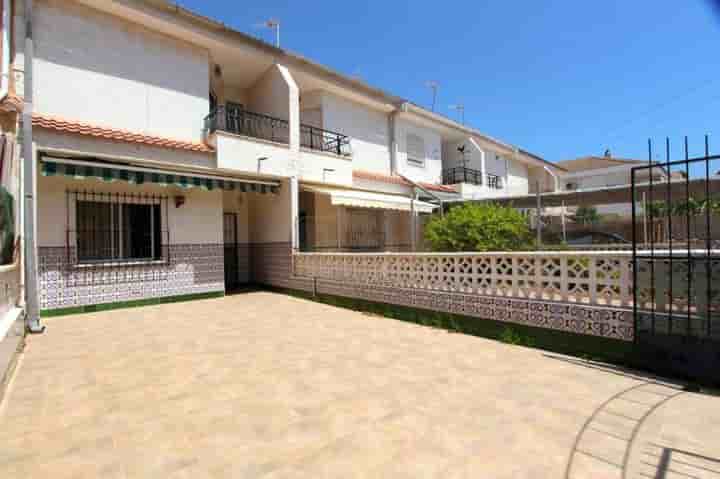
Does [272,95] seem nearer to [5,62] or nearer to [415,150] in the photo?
[5,62]

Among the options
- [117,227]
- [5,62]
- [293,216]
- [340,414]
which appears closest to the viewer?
[340,414]

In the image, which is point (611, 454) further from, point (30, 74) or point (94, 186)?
point (94, 186)

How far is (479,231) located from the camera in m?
12.1

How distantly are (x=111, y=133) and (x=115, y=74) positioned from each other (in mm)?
2042

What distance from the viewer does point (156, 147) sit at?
37.2 ft

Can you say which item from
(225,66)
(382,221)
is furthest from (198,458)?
(382,221)

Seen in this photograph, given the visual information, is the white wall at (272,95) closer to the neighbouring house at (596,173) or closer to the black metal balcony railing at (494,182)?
the black metal balcony railing at (494,182)

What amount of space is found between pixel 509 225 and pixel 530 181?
2511cm

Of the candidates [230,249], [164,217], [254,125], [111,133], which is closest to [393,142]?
[254,125]

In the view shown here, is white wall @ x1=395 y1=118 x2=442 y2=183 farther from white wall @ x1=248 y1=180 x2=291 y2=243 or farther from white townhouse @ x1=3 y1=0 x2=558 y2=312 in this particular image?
white wall @ x1=248 y1=180 x2=291 y2=243

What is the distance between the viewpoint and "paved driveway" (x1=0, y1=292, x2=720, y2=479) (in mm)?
3326

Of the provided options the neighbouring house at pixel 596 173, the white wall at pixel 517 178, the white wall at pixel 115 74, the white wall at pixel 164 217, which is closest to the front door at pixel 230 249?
the white wall at pixel 164 217

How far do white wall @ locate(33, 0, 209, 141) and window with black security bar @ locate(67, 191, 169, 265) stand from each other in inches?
84.7

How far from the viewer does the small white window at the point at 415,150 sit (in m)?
21.4
